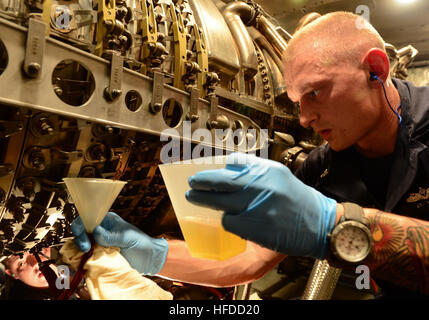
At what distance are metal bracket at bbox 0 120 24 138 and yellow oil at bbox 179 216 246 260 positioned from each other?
31.8 inches

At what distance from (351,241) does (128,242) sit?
938 millimetres

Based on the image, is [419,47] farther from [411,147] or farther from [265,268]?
[265,268]

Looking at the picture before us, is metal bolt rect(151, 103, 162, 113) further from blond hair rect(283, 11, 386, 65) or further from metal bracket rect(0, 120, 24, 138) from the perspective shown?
blond hair rect(283, 11, 386, 65)

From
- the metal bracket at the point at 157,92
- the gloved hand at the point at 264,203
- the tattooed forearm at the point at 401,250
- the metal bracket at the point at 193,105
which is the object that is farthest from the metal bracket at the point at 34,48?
the tattooed forearm at the point at 401,250

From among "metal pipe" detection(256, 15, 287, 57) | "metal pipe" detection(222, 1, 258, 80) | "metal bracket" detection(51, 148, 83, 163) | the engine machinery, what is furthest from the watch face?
"metal pipe" detection(256, 15, 287, 57)

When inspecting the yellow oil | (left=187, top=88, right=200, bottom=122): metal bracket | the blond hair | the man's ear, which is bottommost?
the yellow oil

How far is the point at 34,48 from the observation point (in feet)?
3.67

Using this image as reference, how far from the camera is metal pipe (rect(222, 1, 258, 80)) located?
8.36 ft

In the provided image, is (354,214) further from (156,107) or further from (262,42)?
(262,42)

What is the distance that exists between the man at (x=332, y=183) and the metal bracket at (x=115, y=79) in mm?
556

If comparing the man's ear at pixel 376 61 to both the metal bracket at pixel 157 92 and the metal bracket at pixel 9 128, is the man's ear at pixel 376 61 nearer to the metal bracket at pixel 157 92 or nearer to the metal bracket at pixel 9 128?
the metal bracket at pixel 157 92

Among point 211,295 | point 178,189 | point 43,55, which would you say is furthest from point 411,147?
point 211,295

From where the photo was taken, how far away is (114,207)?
1.96 m

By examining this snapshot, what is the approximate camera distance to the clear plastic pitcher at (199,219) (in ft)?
3.43
